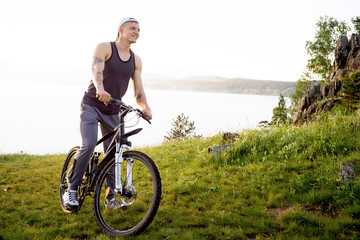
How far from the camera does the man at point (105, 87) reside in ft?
14.1

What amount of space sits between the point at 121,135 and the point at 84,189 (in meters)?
1.38

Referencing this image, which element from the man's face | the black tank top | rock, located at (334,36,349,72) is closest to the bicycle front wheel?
the black tank top

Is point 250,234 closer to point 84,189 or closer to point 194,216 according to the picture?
point 194,216

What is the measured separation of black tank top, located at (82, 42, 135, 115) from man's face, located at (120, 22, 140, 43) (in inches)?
10.0

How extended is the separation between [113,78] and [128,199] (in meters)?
1.98

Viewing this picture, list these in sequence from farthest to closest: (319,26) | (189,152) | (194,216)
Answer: (319,26) → (189,152) → (194,216)

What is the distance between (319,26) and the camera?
52750 mm

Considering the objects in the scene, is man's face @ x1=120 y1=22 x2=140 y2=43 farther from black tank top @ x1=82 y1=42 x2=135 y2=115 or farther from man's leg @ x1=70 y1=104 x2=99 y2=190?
man's leg @ x1=70 y1=104 x2=99 y2=190

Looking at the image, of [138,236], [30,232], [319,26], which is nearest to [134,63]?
[138,236]

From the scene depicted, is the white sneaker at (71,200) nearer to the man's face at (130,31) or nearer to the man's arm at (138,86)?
the man's arm at (138,86)

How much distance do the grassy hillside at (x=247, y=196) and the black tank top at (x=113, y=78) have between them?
2.01 m

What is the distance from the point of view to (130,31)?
4309 mm

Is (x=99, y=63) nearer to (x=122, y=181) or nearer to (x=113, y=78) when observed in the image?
(x=113, y=78)

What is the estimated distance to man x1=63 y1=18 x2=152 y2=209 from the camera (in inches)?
169
